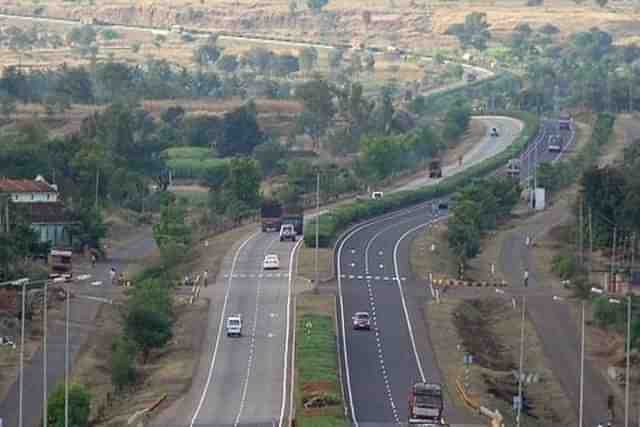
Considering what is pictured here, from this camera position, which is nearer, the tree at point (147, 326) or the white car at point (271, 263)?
the tree at point (147, 326)

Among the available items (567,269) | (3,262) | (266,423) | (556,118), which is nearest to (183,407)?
(266,423)

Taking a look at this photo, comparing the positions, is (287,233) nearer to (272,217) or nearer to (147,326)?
(272,217)

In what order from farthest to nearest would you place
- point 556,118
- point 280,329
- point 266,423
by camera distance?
1. point 556,118
2. point 280,329
3. point 266,423

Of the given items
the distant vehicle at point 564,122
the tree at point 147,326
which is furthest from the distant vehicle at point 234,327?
the distant vehicle at point 564,122

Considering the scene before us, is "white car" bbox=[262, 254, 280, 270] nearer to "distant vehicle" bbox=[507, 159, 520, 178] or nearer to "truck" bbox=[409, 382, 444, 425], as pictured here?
"truck" bbox=[409, 382, 444, 425]

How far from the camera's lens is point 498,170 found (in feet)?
472

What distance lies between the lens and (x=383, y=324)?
78.0 metres

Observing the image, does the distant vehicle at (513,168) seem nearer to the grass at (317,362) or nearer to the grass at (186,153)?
the grass at (186,153)

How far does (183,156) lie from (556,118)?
38890 millimetres

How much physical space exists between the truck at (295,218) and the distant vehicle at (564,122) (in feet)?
206

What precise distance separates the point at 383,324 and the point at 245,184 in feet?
154

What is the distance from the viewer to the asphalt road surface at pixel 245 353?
6088 centimetres

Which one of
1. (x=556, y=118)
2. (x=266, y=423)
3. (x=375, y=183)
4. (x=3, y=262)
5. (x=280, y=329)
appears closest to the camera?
(x=266, y=423)

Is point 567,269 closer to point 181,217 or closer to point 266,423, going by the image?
point 181,217
